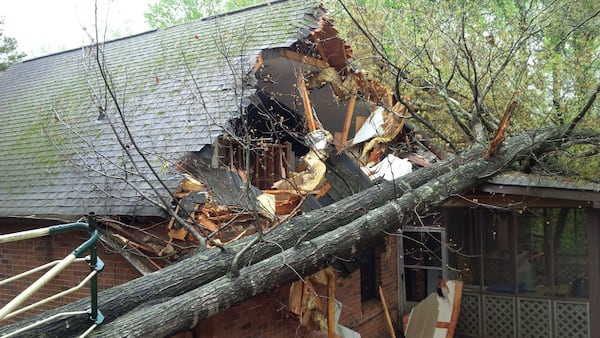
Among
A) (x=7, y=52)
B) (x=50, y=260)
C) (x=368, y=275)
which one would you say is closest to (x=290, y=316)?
(x=50, y=260)

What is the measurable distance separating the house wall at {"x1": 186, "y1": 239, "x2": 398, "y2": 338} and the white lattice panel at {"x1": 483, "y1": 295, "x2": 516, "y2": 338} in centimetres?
179

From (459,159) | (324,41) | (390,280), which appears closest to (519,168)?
(459,159)

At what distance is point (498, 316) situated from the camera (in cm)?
955

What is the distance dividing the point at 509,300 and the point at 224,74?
6.33 metres

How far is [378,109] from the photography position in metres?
9.98

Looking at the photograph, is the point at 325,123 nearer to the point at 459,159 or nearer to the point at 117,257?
the point at 459,159

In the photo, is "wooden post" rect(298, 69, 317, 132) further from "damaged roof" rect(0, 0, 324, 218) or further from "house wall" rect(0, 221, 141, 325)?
"house wall" rect(0, 221, 141, 325)

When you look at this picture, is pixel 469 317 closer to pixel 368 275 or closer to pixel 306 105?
pixel 368 275

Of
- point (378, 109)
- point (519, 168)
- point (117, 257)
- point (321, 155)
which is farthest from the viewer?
point (378, 109)

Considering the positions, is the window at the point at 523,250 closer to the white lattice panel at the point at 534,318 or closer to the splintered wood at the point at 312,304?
Answer: the white lattice panel at the point at 534,318

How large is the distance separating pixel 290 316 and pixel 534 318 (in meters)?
4.94

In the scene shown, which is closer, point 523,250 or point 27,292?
point 27,292

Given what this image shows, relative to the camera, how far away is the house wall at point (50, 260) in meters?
6.64

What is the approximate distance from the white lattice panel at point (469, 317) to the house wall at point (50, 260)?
20.4 feet
